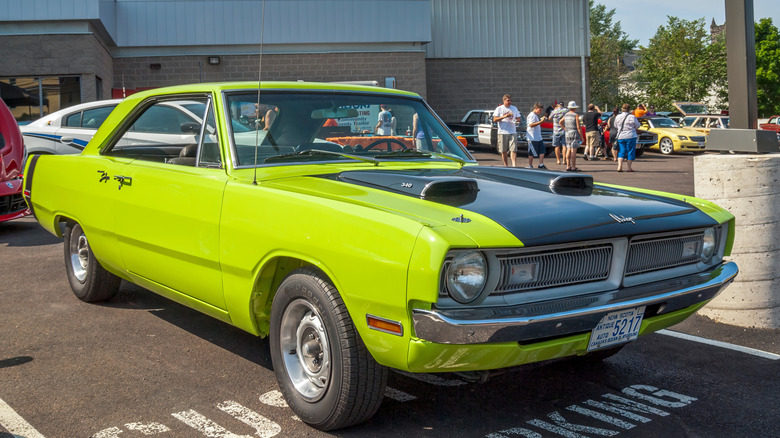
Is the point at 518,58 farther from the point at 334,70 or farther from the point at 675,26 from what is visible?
the point at 675,26

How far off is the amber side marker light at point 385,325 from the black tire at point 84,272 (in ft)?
10.4

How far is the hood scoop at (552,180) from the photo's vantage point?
385cm

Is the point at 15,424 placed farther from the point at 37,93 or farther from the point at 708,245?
the point at 37,93

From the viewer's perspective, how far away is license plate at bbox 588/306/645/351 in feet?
10.8

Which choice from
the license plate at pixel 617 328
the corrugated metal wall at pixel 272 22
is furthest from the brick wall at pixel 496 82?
the license plate at pixel 617 328

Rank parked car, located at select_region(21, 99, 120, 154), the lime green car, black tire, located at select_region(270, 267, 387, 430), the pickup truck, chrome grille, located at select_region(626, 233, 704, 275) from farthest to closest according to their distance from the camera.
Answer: the pickup truck
parked car, located at select_region(21, 99, 120, 154)
chrome grille, located at select_region(626, 233, 704, 275)
black tire, located at select_region(270, 267, 387, 430)
the lime green car

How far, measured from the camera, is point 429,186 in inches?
137

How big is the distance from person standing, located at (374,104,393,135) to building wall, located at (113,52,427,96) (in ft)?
64.3

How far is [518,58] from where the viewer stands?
30188 mm

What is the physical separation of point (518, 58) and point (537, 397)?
27.5 meters

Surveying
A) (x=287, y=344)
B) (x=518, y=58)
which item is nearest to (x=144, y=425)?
(x=287, y=344)

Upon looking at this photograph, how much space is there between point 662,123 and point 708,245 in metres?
24.7

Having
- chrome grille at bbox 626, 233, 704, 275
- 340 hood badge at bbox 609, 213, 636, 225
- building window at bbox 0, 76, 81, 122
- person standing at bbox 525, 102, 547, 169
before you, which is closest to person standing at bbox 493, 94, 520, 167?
person standing at bbox 525, 102, 547, 169

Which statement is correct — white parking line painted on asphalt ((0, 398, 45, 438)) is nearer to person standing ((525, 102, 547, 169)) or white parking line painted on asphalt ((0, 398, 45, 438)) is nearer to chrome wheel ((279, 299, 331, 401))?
chrome wheel ((279, 299, 331, 401))
